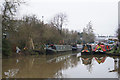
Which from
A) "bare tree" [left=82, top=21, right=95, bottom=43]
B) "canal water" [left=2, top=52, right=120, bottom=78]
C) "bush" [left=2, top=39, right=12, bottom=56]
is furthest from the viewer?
"bare tree" [left=82, top=21, right=95, bottom=43]

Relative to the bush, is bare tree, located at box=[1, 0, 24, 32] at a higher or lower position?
higher

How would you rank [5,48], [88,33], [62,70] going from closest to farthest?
[62,70]
[5,48]
[88,33]

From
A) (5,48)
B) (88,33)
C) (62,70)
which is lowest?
(62,70)

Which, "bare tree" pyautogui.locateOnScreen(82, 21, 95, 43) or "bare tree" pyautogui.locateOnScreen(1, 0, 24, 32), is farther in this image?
"bare tree" pyautogui.locateOnScreen(82, 21, 95, 43)

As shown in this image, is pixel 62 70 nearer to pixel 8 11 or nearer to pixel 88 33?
pixel 8 11

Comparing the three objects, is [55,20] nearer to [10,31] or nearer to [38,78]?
[10,31]

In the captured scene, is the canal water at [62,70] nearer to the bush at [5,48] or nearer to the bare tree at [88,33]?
the bush at [5,48]

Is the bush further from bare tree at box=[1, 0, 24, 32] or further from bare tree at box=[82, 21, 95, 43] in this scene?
bare tree at box=[82, 21, 95, 43]

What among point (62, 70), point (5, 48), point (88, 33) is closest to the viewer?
point (62, 70)

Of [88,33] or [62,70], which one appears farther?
[88,33]

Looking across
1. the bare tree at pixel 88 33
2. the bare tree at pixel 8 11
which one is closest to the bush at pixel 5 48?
the bare tree at pixel 8 11

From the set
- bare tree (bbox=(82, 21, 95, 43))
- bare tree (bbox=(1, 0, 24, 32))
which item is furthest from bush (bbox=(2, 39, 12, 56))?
bare tree (bbox=(82, 21, 95, 43))

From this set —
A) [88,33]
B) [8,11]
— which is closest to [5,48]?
[8,11]

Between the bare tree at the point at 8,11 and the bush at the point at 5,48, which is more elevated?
the bare tree at the point at 8,11
